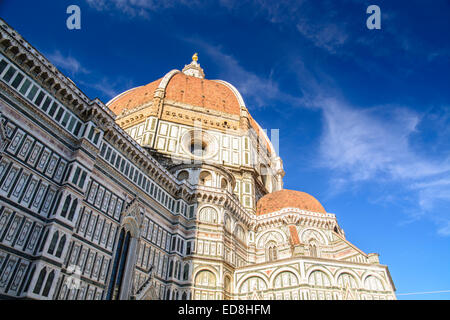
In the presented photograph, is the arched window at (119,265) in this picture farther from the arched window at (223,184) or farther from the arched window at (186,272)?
the arched window at (223,184)

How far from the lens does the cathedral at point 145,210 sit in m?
17.3

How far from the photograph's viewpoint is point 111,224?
73.5ft

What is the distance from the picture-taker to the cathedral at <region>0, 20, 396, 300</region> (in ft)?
56.7

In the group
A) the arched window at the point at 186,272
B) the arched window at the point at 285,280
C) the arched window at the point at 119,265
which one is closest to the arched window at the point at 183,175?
the arched window at the point at 186,272

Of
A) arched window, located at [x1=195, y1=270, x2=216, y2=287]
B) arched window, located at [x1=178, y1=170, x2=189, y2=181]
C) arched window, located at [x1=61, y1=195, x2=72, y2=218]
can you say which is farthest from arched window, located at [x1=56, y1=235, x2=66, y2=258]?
arched window, located at [x1=178, y1=170, x2=189, y2=181]

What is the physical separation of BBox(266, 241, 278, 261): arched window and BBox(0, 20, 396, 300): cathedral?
0.38 feet

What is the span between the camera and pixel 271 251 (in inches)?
1391

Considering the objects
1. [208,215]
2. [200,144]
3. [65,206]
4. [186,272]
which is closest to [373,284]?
[208,215]

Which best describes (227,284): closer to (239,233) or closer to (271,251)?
(239,233)

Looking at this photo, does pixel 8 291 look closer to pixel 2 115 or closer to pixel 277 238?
pixel 2 115

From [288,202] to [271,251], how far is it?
21.6 feet

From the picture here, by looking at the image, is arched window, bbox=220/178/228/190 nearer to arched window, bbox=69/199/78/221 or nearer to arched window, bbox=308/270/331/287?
arched window, bbox=308/270/331/287

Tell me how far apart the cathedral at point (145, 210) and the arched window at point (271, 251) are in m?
Answer: 0.11

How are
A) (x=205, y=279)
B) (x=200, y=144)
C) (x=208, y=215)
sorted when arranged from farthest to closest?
(x=200, y=144) → (x=208, y=215) → (x=205, y=279)
